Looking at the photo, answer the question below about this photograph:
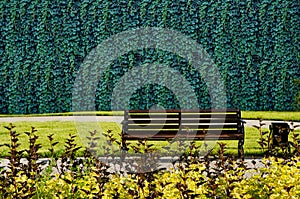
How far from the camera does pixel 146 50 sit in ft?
44.1

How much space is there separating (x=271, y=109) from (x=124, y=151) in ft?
28.0

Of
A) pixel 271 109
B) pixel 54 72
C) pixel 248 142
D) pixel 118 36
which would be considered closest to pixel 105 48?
pixel 118 36

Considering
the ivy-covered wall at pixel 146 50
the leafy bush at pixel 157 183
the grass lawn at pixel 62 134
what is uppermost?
the ivy-covered wall at pixel 146 50

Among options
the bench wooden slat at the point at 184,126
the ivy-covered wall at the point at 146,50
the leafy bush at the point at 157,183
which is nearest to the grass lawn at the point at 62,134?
the bench wooden slat at the point at 184,126

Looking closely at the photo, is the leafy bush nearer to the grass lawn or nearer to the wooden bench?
the wooden bench

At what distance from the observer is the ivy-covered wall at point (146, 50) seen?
13.2 metres

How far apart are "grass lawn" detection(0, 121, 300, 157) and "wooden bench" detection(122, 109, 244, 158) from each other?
45 cm

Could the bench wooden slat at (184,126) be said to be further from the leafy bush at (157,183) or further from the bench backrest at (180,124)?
the leafy bush at (157,183)

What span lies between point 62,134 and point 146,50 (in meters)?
4.23

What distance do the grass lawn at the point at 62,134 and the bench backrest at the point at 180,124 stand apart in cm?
45

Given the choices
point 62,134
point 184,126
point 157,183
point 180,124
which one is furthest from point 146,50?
point 157,183

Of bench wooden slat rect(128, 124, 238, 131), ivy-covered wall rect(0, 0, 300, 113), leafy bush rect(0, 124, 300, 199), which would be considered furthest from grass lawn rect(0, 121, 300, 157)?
leafy bush rect(0, 124, 300, 199)

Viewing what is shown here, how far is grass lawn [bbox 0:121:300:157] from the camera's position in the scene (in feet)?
27.2

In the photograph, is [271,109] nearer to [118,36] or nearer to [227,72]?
[227,72]
